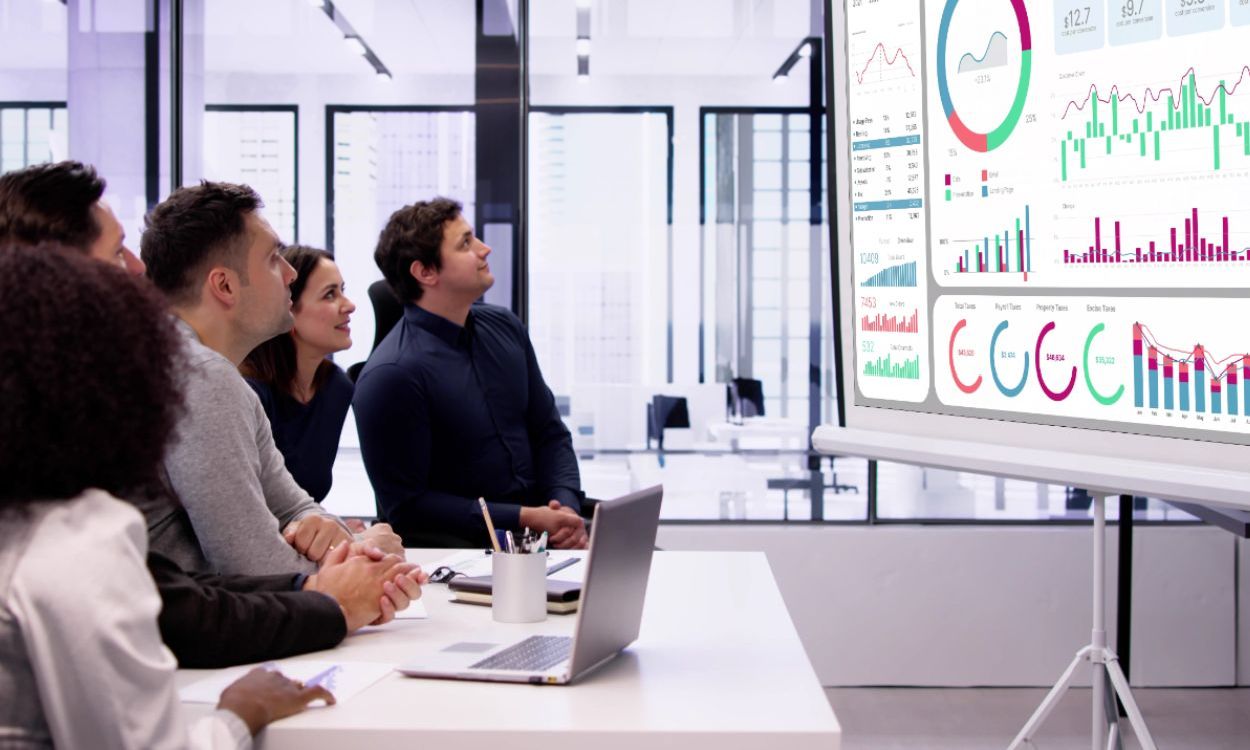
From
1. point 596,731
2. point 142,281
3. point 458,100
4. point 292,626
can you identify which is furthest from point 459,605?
point 458,100

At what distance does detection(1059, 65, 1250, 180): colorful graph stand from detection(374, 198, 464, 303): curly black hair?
180 centimetres

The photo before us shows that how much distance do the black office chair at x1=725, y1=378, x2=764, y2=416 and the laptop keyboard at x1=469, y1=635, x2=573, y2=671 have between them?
295cm

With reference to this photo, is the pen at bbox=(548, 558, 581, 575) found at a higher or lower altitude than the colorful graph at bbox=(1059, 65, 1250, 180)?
lower

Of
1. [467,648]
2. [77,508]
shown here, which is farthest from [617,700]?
[77,508]

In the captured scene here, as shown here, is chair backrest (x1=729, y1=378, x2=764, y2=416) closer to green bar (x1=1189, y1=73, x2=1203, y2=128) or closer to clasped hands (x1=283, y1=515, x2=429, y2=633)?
green bar (x1=1189, y1=73, x2=1203, y2=128)

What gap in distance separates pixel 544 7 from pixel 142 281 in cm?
374

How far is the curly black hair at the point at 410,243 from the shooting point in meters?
3.56

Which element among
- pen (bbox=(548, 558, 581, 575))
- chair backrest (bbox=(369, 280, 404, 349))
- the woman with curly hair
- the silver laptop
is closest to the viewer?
the woman with curly hair

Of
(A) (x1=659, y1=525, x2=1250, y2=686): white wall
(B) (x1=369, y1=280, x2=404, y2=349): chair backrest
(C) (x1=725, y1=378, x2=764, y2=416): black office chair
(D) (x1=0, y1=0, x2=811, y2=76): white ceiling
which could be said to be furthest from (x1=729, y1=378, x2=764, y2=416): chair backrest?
(B) (x1=369, y1=280, x2=404, y2=349): chair backrest

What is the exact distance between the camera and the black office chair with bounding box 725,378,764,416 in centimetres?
479

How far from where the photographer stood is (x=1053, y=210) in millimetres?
2537

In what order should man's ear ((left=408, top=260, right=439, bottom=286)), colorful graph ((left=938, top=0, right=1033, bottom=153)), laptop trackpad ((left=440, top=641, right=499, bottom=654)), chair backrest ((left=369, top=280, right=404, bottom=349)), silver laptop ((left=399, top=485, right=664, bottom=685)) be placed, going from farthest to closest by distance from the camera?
chair backrest ((left=369, top=280, right=404, bottom=349))
man's ear ((left=408, top=260, right=439, bottom=286))
colorful graph ((left=938, top=0, right=1033, bottom=153))
laptop trackpad ((left=440, top=641, right=499, bottom=654))
silver laptop ((left=399, top=485, right=664, bottom=685))

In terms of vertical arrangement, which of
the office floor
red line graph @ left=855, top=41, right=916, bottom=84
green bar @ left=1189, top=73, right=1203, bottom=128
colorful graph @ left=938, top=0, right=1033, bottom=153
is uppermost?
red line graph @ left=855, top=41, right=916, bottom=84

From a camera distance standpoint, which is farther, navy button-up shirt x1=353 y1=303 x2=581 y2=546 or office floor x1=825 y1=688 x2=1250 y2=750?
office floor x1=825 y1=688 x2=1250 y2=750
